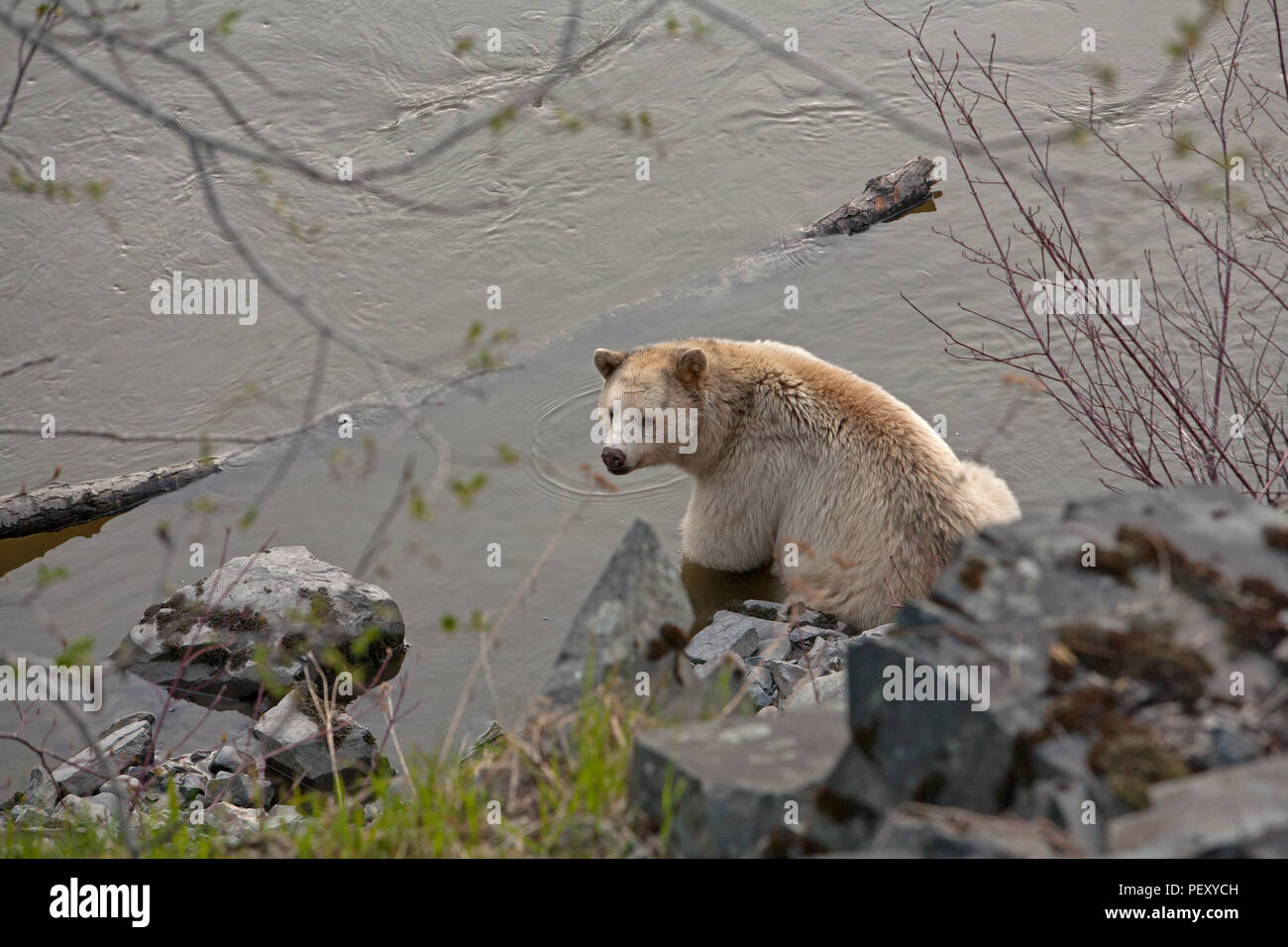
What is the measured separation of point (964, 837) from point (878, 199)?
8.71 m


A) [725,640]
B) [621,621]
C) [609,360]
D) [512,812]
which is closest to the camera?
[512,812]

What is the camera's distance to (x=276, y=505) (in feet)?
28.6

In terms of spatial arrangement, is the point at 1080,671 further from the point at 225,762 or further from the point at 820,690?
the point at 225,762

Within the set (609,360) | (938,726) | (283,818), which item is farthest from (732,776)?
(609,360)

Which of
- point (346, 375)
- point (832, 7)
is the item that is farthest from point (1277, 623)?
point (832, 7)

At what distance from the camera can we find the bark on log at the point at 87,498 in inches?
324

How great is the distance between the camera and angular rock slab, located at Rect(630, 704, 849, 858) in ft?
10.5

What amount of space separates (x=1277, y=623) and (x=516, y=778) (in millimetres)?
2240

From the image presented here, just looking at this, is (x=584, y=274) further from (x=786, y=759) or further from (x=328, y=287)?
(x=786, y=759)

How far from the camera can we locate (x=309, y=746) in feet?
20.8

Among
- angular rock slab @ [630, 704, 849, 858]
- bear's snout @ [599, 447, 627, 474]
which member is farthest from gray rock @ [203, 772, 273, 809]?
angular rock slab @ [630, 704, 849, 858]

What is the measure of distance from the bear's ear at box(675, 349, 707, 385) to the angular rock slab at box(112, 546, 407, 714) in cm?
237
